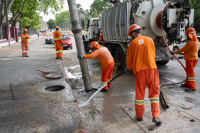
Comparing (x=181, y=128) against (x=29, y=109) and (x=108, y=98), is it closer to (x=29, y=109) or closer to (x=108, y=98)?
(x=108, y=98)

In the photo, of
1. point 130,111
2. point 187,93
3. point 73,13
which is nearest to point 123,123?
point 130,111

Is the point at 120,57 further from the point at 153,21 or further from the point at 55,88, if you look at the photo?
the point at 55,88

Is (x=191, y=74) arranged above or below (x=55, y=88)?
above

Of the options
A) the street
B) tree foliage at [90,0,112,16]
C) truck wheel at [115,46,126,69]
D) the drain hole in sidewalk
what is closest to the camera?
the street

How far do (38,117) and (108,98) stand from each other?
1941 millimetres

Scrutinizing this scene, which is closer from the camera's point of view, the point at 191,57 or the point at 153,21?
the point at 191,57

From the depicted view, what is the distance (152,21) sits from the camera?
21.8 feet

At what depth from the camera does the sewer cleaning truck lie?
6.05 m

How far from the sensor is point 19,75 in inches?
269

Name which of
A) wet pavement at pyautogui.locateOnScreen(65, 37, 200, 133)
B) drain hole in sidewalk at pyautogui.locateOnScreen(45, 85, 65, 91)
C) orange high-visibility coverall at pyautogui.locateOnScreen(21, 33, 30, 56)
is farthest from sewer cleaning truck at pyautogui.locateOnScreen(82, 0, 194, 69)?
orange high-visibility coverall at pyautogui.locateOnScreen(21, 33, 30, 56)

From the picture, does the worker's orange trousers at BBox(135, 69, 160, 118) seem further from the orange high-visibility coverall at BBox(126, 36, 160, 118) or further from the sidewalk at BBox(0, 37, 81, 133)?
the sidewalk at BBox(0, 37, 81, 133)

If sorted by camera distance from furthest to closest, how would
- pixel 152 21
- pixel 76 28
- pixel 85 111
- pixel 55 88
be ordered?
1. pixel 152 21
2. pixel 55 88
3. pixel 76 28
4. pixel 85 111

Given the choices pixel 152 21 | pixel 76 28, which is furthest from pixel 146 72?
pixel 152 21

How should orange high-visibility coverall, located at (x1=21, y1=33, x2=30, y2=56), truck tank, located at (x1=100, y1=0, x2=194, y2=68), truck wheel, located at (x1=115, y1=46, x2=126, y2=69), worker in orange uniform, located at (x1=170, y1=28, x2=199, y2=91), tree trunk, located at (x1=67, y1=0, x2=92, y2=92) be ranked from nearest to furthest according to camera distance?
1. tree trunk, located at (x1=67, y1=0, x2=92, y2=92)
2. worker in orange uniform, located at (x1=170, y1=28, x2=199, y2=91)
3. truck tank, located at (x1=100, y1=0, x2=194, y2=68)
4. truck wheel, located at (x1=115, y1=46, x2=126, y2=69)
5. orange high-visibility coverall, located at (x1=21, y1=33, x2=30, y2=56)
